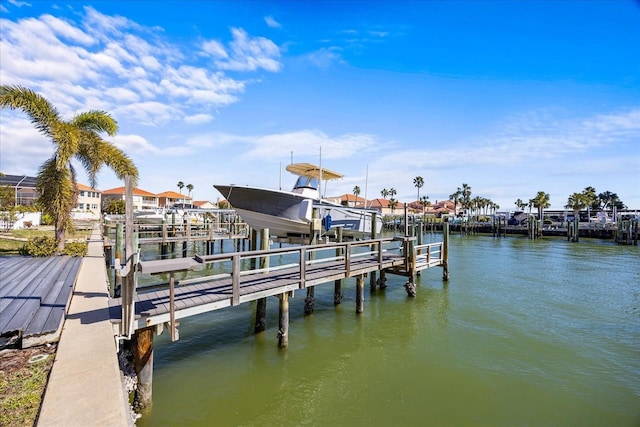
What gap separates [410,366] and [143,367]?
19.4ft

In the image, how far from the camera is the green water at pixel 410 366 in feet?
21.0

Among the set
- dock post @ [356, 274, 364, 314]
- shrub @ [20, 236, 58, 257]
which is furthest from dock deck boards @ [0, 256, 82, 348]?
dock post @ [356, 274, 364, 314]

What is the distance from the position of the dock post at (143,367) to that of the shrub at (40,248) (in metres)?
11.0

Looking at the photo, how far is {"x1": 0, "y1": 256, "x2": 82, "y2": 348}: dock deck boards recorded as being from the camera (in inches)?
209

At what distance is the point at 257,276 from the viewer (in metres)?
10.0

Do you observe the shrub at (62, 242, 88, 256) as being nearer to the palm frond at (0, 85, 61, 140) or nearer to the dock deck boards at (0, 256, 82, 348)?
the dock deck boards at (0, 256, 82, 348)

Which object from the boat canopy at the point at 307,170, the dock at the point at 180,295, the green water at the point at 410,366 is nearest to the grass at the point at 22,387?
the dock at the point at 180,295

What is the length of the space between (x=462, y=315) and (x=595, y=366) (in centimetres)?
427

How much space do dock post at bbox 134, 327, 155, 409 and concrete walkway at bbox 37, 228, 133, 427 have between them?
0.59 meters

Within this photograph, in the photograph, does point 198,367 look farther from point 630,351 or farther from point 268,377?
point 630,351

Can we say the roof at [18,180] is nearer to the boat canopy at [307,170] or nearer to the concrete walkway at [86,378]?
the boat canopy at [307,170]

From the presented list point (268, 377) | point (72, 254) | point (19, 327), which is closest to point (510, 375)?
point (268, 377)

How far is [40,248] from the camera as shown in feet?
45.3

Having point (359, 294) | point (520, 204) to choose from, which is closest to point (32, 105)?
point (359, 294)
